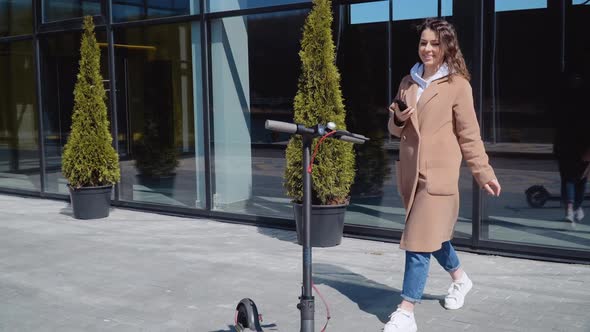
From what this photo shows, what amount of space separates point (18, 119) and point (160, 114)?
3569mm

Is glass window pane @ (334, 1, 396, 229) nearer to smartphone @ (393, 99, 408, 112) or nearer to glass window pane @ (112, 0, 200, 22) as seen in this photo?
glass window pane @ (112, 0, 200, 22)

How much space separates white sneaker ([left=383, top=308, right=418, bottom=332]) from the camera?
4164mm

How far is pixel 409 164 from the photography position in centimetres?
423

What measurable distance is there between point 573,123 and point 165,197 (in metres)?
5.51

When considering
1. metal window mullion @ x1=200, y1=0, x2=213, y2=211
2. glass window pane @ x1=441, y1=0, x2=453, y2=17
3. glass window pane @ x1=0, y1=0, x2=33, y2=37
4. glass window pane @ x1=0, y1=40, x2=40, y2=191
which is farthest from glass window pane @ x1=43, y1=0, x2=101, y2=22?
glass window pane @ x1=441, y1=0, x2=453, y2=17

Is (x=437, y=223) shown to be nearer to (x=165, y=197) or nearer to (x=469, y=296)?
(x=469, y=296)

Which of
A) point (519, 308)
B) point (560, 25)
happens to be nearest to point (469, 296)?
point (519, 308)

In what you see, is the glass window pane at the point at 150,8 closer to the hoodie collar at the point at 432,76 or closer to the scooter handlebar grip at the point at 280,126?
the hoodie collar at the point at 432,76

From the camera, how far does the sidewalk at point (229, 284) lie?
4547mm

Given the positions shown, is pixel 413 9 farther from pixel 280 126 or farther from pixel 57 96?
pixel 57 96

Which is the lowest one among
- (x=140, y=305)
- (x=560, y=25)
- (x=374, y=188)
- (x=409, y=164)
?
(x=140, y=305)

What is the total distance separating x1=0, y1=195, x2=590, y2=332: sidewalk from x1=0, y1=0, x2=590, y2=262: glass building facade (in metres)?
0.60

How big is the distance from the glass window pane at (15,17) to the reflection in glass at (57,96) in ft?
1.87

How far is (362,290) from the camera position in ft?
17.3
